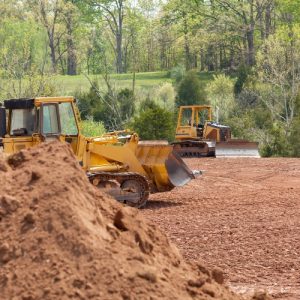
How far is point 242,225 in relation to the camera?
15.2m

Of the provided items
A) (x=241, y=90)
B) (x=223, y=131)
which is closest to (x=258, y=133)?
(x=223, y=131)

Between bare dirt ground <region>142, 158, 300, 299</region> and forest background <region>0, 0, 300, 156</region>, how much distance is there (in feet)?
52.8

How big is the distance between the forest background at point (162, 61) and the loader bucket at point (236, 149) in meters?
3.55

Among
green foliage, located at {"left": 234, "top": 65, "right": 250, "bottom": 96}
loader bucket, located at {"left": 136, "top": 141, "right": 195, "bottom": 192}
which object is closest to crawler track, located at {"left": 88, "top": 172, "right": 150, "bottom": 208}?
loader bucket, located at {"left": 136, "top": 141, "right": 195, "bottom": 192}

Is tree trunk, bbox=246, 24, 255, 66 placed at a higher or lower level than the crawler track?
higher

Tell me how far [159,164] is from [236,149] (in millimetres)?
17085

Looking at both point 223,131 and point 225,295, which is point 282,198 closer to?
point 225,295

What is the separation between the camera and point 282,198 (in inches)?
767

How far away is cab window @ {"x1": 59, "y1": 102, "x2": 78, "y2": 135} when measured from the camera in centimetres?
1777

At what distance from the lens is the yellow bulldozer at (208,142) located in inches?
1379

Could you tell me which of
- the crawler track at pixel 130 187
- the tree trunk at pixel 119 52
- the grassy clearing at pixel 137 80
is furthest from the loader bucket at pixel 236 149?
the tree trunk at pixel 119 52

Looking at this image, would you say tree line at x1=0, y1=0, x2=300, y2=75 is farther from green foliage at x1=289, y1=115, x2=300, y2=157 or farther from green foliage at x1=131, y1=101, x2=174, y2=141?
green foliage at x1=289, y1=115, x2=300, y2=157

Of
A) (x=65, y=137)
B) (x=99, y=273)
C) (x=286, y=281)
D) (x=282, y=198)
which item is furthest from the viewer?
(x=282, y=198)

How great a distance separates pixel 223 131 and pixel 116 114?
12101 millimetres
